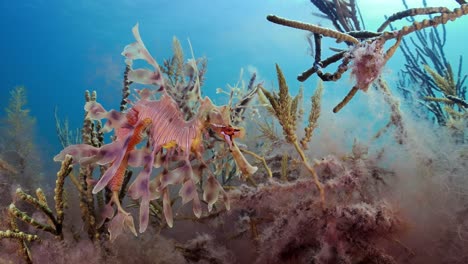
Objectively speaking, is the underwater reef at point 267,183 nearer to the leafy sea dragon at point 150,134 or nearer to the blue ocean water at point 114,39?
the leafy sea dragon at point 150,134

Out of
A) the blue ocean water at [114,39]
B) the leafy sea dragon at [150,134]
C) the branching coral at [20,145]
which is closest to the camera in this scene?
the leafy sea dragon at [150,134]

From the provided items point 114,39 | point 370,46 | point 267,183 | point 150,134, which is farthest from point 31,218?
point 114,39

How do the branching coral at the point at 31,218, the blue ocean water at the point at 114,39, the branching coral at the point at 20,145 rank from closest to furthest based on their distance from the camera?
the branching coral at the point at 31,218 < the branching coral at the point at 20,145 < the blue ocean water at the point at 114,39

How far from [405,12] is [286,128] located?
0.92m

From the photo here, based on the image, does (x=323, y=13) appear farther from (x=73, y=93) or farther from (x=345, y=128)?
(x=73, y=93)

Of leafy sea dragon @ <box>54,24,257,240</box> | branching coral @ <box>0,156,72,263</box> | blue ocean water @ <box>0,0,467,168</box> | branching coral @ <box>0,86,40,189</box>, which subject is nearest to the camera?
leafy sea dragon @ <box>54,24,257,240</box>

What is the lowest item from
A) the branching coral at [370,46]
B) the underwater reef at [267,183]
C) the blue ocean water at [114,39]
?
the underwater reef at [267,183]

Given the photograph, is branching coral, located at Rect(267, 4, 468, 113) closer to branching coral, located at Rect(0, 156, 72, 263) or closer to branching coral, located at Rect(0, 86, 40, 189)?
branching coral, located at Rect(0, 156, 72, 263)

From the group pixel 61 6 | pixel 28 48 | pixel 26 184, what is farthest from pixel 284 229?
pixel 28 48

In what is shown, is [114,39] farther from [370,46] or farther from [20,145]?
[370,46]

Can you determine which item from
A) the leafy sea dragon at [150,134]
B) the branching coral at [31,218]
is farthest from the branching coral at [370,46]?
the branching coral at [31,218]

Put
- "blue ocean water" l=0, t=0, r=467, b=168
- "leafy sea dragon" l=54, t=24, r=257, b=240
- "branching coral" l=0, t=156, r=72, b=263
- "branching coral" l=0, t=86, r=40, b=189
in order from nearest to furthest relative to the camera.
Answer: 1. "leafy sea dragon" l=54, t=24, r=257, b=240
2. "branching coral" l=0, t=156, r=72, b=263
3. "branching coral" l=0, t=86, r=40, b=189
4. "blue ocean water" l=0, t=0, r=467, b=168

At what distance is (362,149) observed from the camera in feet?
8.74

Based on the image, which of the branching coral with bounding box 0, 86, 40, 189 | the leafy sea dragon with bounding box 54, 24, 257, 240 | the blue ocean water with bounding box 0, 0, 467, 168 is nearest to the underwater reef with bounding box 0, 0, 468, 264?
the leafy sea dragon with bounding box 54, 24, 257, 240
